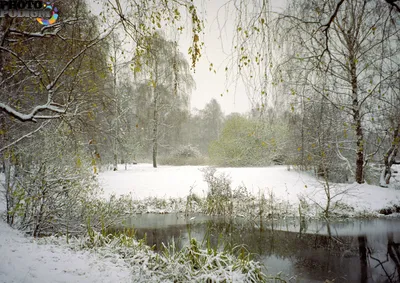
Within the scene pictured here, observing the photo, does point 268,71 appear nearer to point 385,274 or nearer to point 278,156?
point 385,274

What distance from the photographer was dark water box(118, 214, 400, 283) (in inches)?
177

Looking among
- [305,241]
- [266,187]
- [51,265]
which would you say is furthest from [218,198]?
[51,265]

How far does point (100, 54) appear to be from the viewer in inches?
139

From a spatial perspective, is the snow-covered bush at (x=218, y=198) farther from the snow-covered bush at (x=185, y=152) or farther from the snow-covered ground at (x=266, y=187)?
the snow-covered bush at (x=185, y=152)

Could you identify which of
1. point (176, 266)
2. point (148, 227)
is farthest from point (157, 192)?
point (176, 266)

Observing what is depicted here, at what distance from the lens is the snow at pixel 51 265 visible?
285cm

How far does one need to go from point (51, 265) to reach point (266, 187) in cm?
861

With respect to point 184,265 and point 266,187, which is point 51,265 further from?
point 266,187

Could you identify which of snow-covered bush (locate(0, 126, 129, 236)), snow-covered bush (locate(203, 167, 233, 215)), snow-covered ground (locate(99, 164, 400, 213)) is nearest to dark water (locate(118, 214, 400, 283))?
snow-covered bush (locate(203, 167, 233, 215))

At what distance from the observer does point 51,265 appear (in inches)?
126

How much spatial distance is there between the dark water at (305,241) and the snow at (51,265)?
1216 millimetres

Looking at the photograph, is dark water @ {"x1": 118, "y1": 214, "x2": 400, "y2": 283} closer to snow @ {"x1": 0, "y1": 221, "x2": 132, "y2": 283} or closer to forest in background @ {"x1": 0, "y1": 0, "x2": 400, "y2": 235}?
snow @ {"x1": 0, "y1": 221, "x2": 132, "y2": 283}

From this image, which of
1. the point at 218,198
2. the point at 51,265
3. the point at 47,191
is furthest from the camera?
the point at 218,198

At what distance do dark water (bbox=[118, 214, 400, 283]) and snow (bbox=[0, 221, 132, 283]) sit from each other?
1216mm
